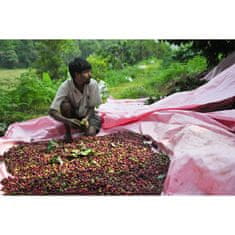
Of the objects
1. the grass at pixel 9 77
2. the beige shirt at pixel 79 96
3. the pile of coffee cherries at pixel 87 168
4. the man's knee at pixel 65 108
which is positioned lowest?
the pile of coffee cherries at pixel 87 168

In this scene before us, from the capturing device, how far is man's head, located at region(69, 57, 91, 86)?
2898mm

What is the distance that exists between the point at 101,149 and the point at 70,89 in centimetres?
54

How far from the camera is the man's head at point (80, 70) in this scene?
2898 mm

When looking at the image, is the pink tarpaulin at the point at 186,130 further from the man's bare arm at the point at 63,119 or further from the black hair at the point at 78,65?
the black hair at the point at 78,65

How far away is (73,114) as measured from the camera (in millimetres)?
3086

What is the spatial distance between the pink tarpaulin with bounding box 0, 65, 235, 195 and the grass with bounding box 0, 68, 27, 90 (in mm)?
285

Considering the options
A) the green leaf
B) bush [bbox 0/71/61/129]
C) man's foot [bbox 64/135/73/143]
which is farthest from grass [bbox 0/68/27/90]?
the green leaf

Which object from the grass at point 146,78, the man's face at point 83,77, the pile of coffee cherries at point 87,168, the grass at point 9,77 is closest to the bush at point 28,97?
the grass at point 9,77

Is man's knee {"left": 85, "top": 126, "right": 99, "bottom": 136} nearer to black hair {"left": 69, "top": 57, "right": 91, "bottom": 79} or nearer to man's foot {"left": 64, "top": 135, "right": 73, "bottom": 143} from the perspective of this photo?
man's foot {"left": 64, "top": 135, "right": 73, "bottom": 143}

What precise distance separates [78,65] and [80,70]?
39 mm

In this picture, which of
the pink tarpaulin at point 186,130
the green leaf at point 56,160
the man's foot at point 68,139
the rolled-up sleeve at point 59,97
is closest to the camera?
the pink tarpaulin at point 186,130

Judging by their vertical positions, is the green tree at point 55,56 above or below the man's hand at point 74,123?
above
